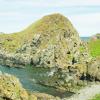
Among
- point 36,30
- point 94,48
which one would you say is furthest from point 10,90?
point 36,30

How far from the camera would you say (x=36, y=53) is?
Answer: 6171 inches

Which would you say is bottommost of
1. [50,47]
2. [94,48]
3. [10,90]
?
[10,90]

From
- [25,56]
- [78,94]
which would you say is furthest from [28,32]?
[78,94]

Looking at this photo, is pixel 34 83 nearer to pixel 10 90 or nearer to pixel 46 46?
pixel 10 90

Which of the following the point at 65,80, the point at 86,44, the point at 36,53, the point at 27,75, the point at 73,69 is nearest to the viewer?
the point at 65,80

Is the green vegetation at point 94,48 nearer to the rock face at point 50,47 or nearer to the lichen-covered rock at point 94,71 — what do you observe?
the rock face at point 50,47

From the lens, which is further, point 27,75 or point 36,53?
point 36,53

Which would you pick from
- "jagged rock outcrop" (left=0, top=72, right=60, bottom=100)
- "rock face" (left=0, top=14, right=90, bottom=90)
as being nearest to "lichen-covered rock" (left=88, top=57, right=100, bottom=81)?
"rock face" (left=0, top=14, right=90, bottom=90)

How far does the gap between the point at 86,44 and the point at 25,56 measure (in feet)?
108

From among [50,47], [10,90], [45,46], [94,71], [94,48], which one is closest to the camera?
[10,90]

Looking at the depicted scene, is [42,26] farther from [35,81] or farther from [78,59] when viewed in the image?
[35,81]

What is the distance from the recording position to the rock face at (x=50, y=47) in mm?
145238

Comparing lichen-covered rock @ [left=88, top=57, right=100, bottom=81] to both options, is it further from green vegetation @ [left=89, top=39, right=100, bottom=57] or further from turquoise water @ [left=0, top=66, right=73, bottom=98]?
green vegetation @ [left=89, top=39, right=100, bottom=57]

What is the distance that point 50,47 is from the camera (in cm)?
15512
